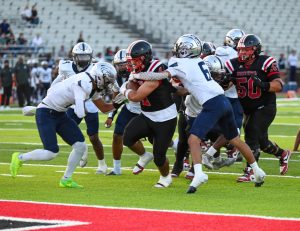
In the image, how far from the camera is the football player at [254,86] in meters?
11.5

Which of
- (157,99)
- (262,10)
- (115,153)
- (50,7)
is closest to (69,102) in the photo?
(157,99)

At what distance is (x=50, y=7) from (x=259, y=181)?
25498 mm

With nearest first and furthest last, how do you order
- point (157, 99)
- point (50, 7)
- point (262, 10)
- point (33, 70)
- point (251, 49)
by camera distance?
point (157, 99)
point (251, 49)
point (33, 70)
point (50, 7)
point (262, 10)

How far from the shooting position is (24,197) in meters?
9.89

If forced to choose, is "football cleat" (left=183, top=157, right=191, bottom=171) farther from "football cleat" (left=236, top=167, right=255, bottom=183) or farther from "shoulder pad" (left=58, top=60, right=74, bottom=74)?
"shoulder pad" (left=58, top=60, right=74, bottom=74)

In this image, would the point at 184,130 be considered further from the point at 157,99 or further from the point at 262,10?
the point at 262,10

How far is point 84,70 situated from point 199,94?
7.94 feet

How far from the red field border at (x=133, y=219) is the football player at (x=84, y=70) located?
330cm

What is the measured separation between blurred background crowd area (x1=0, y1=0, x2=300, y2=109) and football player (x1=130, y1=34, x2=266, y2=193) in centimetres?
1979

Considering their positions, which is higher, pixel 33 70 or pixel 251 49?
pixel 251 49

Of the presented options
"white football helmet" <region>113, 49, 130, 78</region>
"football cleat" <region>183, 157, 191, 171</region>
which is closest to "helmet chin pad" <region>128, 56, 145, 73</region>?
"white football helmet" <region>113, 49, 130, 78</region>

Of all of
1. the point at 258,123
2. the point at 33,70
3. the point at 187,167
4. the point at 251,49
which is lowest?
the point at 33,70

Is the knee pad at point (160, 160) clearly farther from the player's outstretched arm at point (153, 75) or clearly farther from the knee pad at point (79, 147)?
the player's outstretched arm at point (153, 75)

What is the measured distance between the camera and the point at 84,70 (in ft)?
40.7
